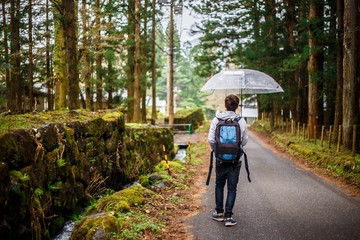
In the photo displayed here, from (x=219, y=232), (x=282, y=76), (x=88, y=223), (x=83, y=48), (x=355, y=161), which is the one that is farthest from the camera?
(x=282, y=76)

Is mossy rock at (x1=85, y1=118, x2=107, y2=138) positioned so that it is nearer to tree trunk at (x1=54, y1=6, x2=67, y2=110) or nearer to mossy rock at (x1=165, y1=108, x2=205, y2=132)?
tree trunk at (x1=54, y1=6, x2=67, y2=110)

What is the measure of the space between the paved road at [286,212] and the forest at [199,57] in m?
4.30

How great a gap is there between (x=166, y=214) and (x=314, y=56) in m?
12.2

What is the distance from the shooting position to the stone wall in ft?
13.1

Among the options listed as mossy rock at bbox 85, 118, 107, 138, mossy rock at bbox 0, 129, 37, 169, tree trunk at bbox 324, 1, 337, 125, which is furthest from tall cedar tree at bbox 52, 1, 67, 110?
tree trunk at bbox 324, 1, 337, 125

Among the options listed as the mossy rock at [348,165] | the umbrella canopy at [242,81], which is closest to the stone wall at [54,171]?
the umbrella canopy at [242,81]

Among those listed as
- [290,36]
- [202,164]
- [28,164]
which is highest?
[290,36]

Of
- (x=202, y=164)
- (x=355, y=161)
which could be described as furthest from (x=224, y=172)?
(x=202, y=164)

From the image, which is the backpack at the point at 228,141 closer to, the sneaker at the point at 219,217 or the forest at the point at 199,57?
the sneaker at the point at 219,217

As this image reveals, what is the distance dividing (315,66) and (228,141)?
11.8m

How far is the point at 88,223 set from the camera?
4.12m

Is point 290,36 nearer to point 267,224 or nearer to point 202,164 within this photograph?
point 202,164

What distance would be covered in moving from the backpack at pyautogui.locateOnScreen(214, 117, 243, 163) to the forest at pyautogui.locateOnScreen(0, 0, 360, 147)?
5.33 metres

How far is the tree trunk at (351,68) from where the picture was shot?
10.2 meters
